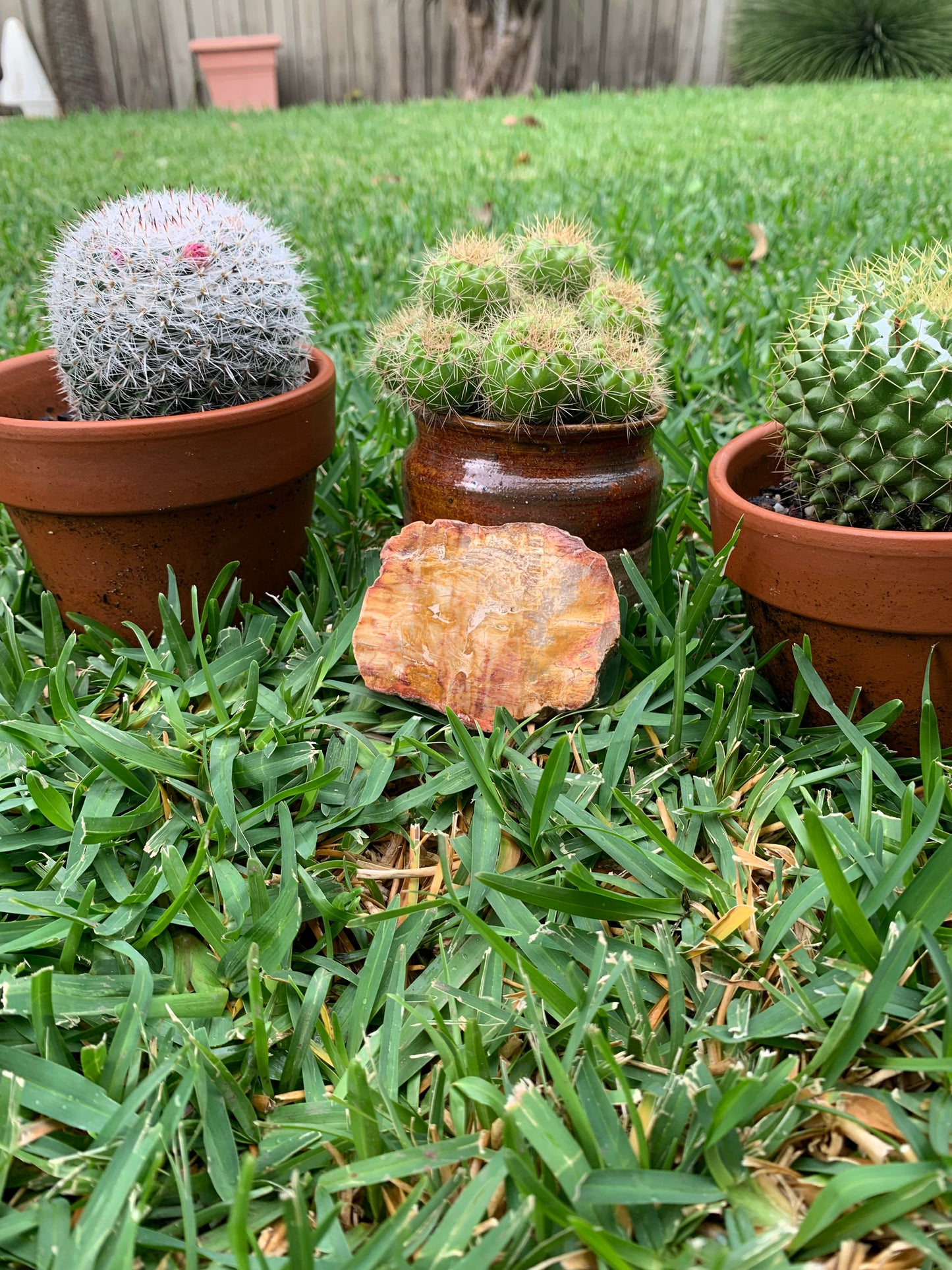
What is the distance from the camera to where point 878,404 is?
122 cm

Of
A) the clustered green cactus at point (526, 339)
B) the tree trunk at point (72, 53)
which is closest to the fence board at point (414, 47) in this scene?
the tree trunk at point (72, 53)

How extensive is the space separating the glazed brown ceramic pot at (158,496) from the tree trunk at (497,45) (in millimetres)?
8017

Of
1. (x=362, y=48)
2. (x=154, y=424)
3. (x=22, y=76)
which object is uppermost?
(x=154, y=424)

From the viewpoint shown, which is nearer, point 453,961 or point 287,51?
point 453,961

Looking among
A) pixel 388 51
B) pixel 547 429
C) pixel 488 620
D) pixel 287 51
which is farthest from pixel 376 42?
pixel 488 620

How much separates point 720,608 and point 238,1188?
1111mm

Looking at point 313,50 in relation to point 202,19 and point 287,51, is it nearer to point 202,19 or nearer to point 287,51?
point 287,51

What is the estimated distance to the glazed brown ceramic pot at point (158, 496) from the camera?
1419mm

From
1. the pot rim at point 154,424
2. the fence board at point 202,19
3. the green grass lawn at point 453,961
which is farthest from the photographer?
the fence board at point 202,19

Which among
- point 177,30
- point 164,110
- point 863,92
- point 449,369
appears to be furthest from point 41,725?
point 177,30

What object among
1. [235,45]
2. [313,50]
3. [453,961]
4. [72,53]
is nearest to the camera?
[453,961]

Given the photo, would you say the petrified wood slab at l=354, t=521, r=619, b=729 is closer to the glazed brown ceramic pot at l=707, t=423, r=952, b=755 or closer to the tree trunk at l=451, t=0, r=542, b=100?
the glazed brown ceramic pot at l=707, t=423, r=952, b=755

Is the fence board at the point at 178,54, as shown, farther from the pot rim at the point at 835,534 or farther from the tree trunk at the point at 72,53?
the pot rim at the point at 835,534

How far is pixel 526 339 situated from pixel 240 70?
882 cm
